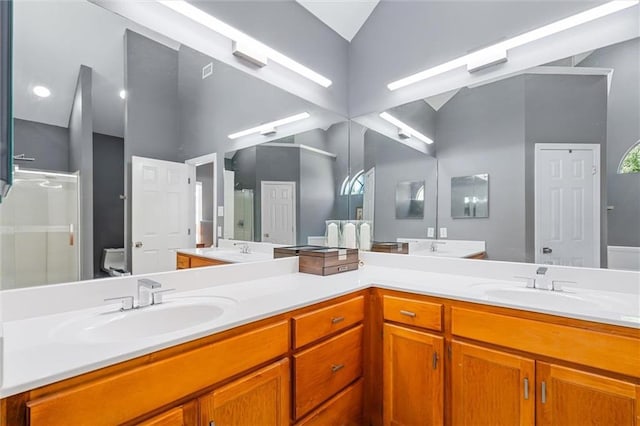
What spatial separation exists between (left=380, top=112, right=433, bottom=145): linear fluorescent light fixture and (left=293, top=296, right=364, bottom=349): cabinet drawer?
129 cm

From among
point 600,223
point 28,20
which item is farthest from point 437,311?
point 28,20

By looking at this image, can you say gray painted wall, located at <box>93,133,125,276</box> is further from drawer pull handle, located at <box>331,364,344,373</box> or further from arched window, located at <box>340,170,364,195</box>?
arched window, located at <box>340,170,364,195</box>

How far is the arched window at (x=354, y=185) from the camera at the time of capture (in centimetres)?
256

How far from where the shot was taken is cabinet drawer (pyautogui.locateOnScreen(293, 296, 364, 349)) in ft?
4.35

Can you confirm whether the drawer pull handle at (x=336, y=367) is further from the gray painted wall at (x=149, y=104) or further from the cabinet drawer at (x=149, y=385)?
the gray painted wall at (x=149, y=104)

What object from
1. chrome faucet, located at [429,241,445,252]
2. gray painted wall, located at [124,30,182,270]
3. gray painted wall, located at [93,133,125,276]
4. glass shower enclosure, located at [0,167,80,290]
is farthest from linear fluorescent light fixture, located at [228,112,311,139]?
chrome faucet, located at [429,241,445,252]

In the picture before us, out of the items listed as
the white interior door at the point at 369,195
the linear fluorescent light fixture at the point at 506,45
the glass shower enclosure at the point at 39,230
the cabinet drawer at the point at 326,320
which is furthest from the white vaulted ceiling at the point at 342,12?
the cabinet drawer at the point at 326,320

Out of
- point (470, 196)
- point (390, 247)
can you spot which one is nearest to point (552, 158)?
point (470, 196)

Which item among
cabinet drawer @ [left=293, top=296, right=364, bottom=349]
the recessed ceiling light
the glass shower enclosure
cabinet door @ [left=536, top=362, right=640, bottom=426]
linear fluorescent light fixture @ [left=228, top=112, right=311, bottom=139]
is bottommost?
cabinet door @ [left=536, top=362, right=640, bottom=426]

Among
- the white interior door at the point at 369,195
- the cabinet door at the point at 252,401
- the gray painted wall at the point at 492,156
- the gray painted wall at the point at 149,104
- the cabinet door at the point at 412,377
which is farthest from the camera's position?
the white interior door at the point at 369,195

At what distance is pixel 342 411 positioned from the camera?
5.07ft

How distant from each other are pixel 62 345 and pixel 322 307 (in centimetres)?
95

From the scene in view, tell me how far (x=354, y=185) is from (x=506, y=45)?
4.43ft

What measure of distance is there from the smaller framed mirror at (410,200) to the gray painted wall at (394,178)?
3 centimetres
